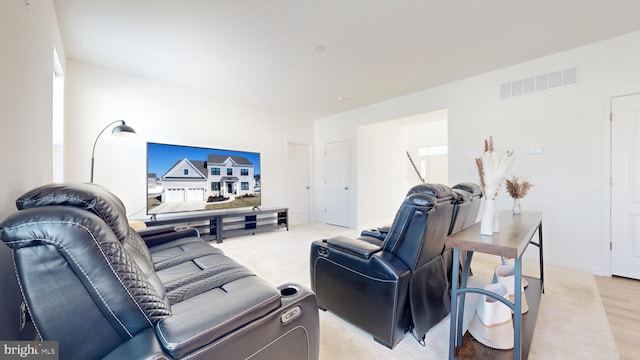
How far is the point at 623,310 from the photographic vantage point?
6.80 ft

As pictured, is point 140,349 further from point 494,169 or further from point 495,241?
point 494,169

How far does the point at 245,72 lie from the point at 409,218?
3.03m

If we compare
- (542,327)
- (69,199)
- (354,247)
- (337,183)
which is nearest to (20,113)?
(69,199)

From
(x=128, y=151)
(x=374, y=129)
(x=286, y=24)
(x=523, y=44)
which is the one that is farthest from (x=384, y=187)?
(x=128, y=151)

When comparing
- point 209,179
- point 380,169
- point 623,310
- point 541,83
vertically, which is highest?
point 541,83

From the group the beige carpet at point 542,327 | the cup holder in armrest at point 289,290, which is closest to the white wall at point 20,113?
the cup holder in armrest at point 289,290

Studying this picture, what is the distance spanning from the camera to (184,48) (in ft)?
9.34

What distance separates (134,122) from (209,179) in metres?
1.32

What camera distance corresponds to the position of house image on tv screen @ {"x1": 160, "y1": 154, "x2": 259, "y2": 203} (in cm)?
386

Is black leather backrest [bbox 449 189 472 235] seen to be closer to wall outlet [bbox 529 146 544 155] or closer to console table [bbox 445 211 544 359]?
console table [bbox 445 211 544 359]

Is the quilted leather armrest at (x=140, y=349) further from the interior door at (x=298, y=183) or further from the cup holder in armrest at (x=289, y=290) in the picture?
the interior door at (x=298, y=183)
